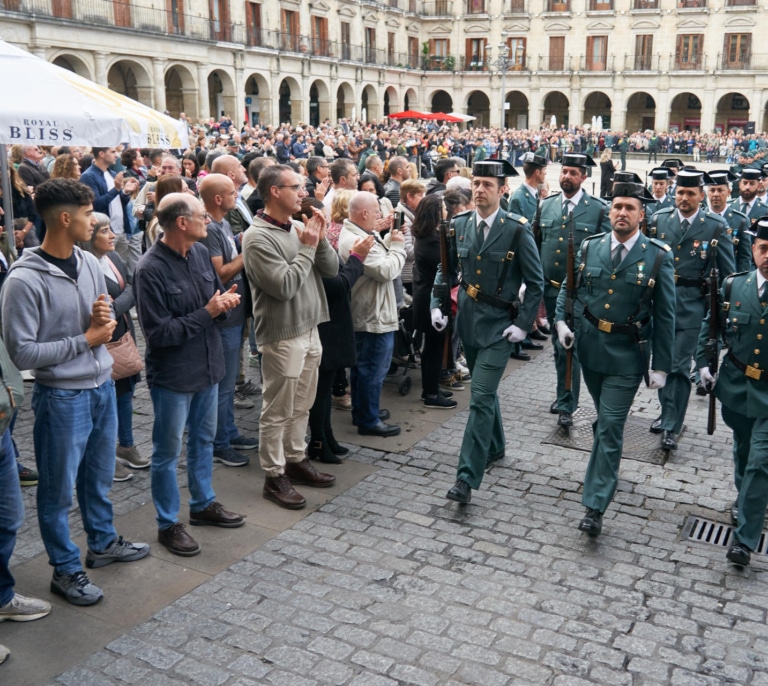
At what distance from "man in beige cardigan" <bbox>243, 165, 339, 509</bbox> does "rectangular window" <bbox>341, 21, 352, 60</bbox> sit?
4516 centimetres

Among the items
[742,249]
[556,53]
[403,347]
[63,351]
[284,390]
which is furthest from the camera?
[556,53]

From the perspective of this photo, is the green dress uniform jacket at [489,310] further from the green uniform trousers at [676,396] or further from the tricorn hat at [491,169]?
the green uniform trousers at [676,396]

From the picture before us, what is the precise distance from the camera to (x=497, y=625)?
4012 mm

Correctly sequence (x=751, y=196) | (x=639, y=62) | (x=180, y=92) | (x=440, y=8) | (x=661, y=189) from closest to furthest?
1. (x=751, y=196)
2. (x=661, y=189)
3. (x=180, y=92)
4. (x=639, y=62)
5. (x=440, y=8)

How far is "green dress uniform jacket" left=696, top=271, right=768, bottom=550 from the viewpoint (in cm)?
457

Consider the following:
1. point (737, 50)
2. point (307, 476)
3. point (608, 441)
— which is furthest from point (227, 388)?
point (737, 50)

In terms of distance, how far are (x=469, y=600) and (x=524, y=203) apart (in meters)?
5.16

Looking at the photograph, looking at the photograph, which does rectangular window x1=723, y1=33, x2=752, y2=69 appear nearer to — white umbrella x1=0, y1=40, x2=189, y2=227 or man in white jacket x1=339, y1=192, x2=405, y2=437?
man in white jacket x1=339, y1=192, x2=405, y2=437

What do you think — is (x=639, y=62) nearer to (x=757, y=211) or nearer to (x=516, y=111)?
(x=516, y=111)

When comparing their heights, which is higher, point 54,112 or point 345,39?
point 345,39

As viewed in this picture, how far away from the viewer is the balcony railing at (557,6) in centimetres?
5425

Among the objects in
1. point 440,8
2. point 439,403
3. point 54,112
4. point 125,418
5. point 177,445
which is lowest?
point 439,403

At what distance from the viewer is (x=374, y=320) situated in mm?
6371

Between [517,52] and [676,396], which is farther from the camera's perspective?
[517,52]
